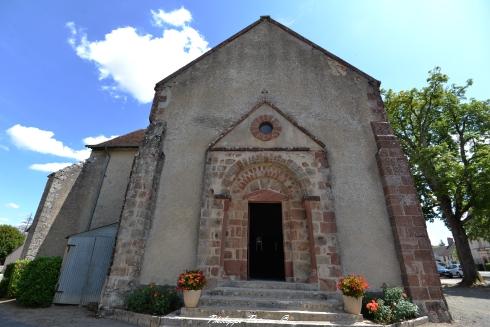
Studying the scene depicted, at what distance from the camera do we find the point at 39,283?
8664 millimetres

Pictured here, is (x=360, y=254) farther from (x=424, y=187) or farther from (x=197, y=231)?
(x=424, y=187)

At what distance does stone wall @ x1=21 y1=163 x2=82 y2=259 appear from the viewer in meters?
11.2

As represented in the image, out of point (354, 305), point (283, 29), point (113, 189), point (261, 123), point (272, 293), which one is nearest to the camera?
point (354, 305)

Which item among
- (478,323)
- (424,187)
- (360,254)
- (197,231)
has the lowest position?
(478,323)

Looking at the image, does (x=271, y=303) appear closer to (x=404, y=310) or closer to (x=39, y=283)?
(x=404, y=310)

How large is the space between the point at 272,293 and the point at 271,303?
46 cm

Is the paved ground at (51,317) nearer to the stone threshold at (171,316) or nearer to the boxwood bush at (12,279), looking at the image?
the stone threshold at (171,316)

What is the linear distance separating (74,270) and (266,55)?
1085cm

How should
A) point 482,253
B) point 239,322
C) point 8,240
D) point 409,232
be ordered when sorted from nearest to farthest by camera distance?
point 239,322
point 409,232
point 8,240
point 482,253

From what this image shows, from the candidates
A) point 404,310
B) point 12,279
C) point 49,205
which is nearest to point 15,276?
point 12,279

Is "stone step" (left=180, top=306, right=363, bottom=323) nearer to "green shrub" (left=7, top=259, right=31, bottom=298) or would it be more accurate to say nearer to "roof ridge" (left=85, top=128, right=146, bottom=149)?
"green shrub" (left=7, top=259, right=31, bottom=298)

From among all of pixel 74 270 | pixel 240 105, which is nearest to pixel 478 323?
pixel 240 105

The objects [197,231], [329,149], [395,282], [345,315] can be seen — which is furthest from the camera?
[329,149]

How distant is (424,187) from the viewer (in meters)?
17.8
